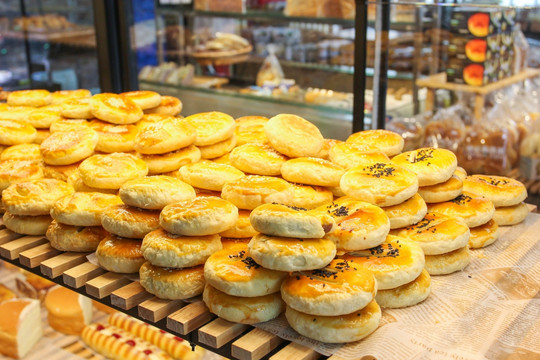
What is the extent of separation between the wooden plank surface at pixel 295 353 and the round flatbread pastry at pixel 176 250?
449mm

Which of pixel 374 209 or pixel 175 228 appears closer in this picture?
pixel 175 228

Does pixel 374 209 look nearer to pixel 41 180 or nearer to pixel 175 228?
pixel 175 228

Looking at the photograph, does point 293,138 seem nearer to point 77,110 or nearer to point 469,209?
point 469,209

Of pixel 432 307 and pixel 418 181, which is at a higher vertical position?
pixel 418 181

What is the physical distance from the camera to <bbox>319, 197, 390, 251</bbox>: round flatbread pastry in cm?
198

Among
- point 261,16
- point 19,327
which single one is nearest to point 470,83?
point 261,16

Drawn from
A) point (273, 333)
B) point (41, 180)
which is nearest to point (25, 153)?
point (41, 180)

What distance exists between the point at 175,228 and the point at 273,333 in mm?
496

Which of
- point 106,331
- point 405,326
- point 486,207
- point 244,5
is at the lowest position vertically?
point 106,331

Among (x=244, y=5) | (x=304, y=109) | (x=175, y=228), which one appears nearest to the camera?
(x=175, y=228)

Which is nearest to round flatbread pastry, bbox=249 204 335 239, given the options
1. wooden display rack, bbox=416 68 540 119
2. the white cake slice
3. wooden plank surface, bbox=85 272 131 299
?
wooden plank surface, bbox=85 272 131 299

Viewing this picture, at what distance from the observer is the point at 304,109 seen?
503 cm

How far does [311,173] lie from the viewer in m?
2.30

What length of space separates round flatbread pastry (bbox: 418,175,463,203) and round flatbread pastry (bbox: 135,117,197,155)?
3.57 ft
